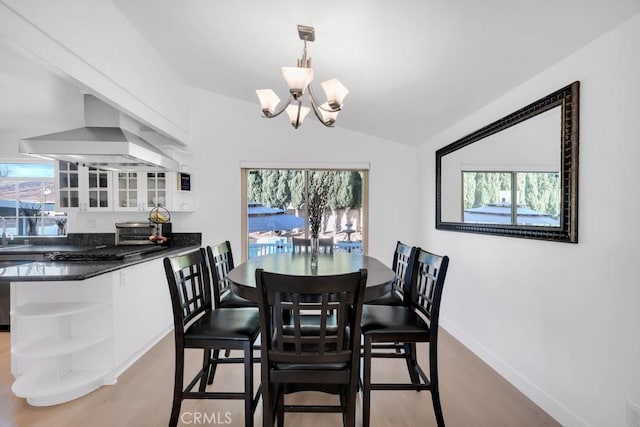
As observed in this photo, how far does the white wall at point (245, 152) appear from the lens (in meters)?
4.12

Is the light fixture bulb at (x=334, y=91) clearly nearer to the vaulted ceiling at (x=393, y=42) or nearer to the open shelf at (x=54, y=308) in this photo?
the vaulted ceiling at (x=393, y=42)

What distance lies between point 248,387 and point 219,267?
104 cm

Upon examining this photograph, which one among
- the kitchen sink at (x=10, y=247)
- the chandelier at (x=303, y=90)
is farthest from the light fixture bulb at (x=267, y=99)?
the kitchen sink at (x=10, y=247)

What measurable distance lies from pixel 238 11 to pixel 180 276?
1800 millimetres

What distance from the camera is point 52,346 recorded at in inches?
86.2

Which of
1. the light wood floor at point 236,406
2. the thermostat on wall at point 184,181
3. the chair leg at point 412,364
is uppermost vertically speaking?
the thermostat on wall at point 184,181

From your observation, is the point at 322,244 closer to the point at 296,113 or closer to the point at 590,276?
the point at 296,113

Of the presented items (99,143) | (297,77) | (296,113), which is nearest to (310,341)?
(297,77)

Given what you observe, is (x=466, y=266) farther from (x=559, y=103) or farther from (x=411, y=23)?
(x=411, y=23)

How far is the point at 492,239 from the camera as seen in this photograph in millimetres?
2611

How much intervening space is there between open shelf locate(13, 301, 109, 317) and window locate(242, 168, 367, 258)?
2.04 meters

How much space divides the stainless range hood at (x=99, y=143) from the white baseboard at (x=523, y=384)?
330cm

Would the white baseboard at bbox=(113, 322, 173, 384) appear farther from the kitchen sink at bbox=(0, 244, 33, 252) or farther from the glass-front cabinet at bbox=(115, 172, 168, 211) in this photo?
the kitchen sink at bbox=(0, 244, 33, 252)

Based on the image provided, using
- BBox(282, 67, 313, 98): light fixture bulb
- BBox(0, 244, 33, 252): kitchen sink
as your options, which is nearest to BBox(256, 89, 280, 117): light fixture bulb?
BBox(282, 67, 313, 98): light fixture bulb
